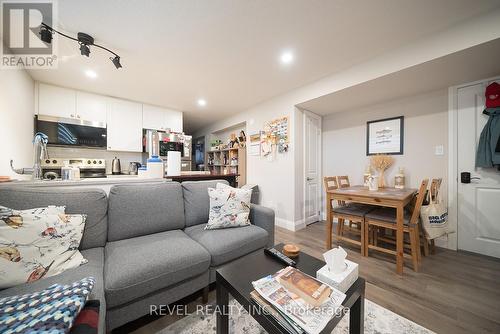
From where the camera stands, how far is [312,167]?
3406 mm

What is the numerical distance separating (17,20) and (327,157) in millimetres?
4295

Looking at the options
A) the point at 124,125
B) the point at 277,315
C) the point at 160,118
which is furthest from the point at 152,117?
the point at 277,315

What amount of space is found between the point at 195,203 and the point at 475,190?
3.27 metres

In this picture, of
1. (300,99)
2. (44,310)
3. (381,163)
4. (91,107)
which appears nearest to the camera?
(44,310)

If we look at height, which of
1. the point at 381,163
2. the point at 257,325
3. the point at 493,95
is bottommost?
the point at 257,325

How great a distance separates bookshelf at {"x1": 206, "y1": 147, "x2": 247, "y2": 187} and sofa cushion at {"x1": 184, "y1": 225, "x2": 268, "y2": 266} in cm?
237

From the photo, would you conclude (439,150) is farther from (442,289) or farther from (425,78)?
(442,289)

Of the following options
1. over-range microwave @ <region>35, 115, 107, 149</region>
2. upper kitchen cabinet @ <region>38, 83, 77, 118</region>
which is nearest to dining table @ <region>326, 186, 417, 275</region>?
over-range microwave @ <region>35, 115, 107, 149</region>

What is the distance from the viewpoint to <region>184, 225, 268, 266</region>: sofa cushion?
1410mm

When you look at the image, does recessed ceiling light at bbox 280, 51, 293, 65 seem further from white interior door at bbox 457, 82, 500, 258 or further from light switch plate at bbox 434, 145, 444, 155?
light switch plate at bbox 434, 145, 444, 155

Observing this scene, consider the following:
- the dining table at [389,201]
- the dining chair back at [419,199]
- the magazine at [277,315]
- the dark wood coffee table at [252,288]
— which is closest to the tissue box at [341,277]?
the dark wood coffee table at [252,288]

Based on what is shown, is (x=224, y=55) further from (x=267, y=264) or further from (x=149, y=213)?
(x=267, y=264)

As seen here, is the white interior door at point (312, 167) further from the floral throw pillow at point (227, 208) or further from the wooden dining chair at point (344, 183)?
the floral throw pillow at point (227, 208)

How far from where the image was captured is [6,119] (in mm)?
1891
